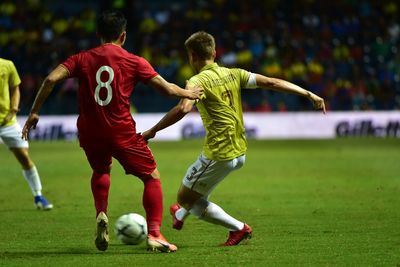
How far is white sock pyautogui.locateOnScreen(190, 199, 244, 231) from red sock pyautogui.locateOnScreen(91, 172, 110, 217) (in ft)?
2.97

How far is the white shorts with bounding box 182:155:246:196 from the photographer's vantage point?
812cm

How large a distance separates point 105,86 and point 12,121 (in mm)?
4353

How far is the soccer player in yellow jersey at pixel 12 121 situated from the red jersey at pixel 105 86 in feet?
13.1

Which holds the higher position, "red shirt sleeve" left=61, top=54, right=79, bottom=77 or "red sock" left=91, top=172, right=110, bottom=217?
"red shirt sleeve" left=61, top=54, right=79, bottom=77

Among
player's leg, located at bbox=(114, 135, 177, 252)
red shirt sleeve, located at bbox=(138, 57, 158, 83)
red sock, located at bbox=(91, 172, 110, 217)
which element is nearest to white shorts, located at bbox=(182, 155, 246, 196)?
player's leg, located at bbox=(114, 135, 177, 252)

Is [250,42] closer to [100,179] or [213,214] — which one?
[213,214]

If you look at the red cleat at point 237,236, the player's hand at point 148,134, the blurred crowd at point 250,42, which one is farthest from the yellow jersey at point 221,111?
the blurred crowd at point 250,42

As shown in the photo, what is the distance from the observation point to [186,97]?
25.0ft

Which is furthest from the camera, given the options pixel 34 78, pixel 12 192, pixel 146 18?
pixel 146 18

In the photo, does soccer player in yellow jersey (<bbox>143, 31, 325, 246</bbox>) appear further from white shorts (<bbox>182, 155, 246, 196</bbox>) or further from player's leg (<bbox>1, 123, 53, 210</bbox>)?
player's leg (<bbox>1, 123, 53, 210</bbox>)

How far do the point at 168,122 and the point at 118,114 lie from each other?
51cm

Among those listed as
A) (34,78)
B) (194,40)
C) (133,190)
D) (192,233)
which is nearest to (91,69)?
(194,40)

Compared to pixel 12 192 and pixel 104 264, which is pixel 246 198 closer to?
pixel 12 192

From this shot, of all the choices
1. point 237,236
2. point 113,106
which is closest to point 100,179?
point 113,106
